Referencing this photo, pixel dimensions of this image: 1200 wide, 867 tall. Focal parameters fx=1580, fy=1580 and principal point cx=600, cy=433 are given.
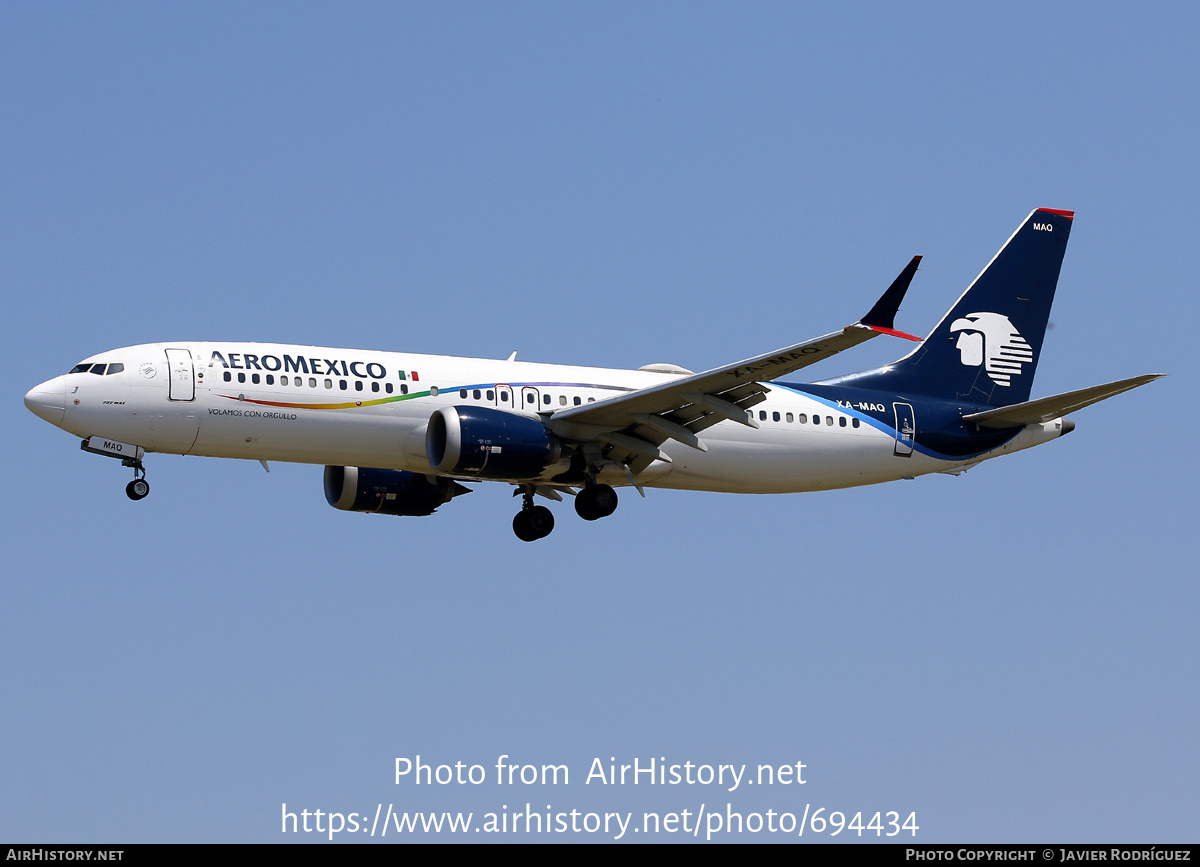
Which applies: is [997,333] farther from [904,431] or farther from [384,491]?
[384,491]

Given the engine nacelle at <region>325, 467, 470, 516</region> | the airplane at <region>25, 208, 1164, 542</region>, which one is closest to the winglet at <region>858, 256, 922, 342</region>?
the airplane at <region>25, 208, 1164, 542</region>

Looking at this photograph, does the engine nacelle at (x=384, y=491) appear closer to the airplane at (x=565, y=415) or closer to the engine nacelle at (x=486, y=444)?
the airplane at (x=565, y=415)

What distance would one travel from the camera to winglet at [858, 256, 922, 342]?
29484 mm

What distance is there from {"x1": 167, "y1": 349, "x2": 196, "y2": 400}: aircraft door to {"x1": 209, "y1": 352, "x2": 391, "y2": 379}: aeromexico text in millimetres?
489

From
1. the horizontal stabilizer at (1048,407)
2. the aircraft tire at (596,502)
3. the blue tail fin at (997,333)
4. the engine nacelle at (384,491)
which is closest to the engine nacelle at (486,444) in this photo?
the aircraft tire at (596,502)

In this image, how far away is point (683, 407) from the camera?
35.5 meters

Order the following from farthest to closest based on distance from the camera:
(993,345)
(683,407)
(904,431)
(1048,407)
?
(993,345) → (904,431) → (1048,407) → (683,407)

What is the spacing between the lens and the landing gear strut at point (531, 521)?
3912 cm

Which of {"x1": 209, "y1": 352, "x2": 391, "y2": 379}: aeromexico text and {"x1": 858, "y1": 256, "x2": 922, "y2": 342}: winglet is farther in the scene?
{"x1": 209, "y1": 352, "x2": 391, "y2": 379}: aeromexico text

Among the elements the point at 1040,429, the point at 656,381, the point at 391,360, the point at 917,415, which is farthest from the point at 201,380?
the point at 1040,429

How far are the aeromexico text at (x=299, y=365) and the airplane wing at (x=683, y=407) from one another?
430 cm

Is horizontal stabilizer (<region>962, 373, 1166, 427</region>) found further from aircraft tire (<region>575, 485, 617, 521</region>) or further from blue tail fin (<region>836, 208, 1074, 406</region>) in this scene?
aircraft tire (<region>575, 485, 617, 521</region>)

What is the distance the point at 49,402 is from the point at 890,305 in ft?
58.5

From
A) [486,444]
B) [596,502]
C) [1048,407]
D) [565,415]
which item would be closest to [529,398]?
[565,415]
